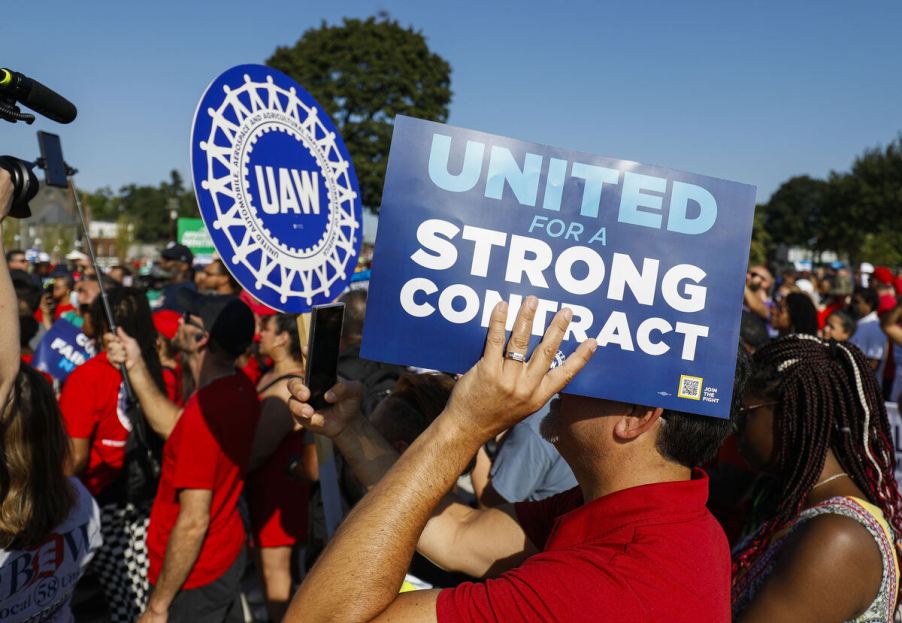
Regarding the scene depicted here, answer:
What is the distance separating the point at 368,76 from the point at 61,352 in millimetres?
34000

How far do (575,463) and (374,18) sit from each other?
40.7 meters

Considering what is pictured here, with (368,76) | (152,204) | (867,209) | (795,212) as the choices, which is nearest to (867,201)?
(867,209)

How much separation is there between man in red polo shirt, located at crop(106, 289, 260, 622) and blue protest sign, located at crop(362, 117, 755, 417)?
1.96 meters

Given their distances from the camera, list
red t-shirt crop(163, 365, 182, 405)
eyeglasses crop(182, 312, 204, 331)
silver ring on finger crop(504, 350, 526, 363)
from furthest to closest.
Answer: red t-shirt crop(163, 365, 182, 405) < eyeglasses crop(182, 312, 204, 331) < silver ring on finger crop(504, 350, 526, 363)

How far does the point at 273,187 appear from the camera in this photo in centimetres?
228

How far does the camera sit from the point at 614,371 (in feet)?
5.05

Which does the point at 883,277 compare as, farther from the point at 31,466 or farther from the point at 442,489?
the point at 31,466

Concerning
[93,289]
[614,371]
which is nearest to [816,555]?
[614,371]

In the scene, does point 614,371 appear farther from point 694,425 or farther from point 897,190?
point 897,190

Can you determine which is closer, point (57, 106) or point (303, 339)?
point (57, 106)

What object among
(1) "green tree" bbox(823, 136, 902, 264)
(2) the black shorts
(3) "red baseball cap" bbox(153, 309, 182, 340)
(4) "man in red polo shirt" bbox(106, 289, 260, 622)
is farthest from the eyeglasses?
(1) "green tree" bbox(823, 136, 902, 264)

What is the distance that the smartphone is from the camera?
258cm

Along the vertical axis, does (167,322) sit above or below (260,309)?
below

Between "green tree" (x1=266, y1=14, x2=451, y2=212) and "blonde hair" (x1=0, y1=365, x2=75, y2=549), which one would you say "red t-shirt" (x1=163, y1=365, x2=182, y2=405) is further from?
"green tree" (x1=266, y1=14, x2=451, y2=212)
